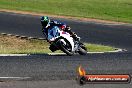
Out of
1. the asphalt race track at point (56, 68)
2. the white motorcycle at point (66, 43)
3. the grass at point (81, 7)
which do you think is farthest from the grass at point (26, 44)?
the grass at point (81, 7)

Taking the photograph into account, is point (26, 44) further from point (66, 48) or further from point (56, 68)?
point (56, 68)

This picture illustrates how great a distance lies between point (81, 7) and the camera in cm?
4431

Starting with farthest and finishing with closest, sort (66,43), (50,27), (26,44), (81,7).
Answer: (81,7) → (26,44) → (66,43) → (50,27)

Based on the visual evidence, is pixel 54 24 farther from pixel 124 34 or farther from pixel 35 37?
pixel 124 34

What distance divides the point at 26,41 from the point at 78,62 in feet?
42.7

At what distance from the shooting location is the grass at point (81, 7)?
40469 millimetres

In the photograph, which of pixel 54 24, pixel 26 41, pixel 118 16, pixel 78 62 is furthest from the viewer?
pixel 118 16

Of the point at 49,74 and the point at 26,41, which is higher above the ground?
the point at 49,74

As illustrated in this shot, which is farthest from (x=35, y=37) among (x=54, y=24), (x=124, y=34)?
(x=54, y=24)

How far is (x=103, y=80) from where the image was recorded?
7660 millimetres

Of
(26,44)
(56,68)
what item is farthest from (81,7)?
(56,68)

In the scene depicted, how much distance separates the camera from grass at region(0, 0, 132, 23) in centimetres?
4047

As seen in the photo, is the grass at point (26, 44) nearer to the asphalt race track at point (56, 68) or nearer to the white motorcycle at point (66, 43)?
the white motorcycle at point (66, 43)

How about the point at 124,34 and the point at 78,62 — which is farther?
the point at 124,34
